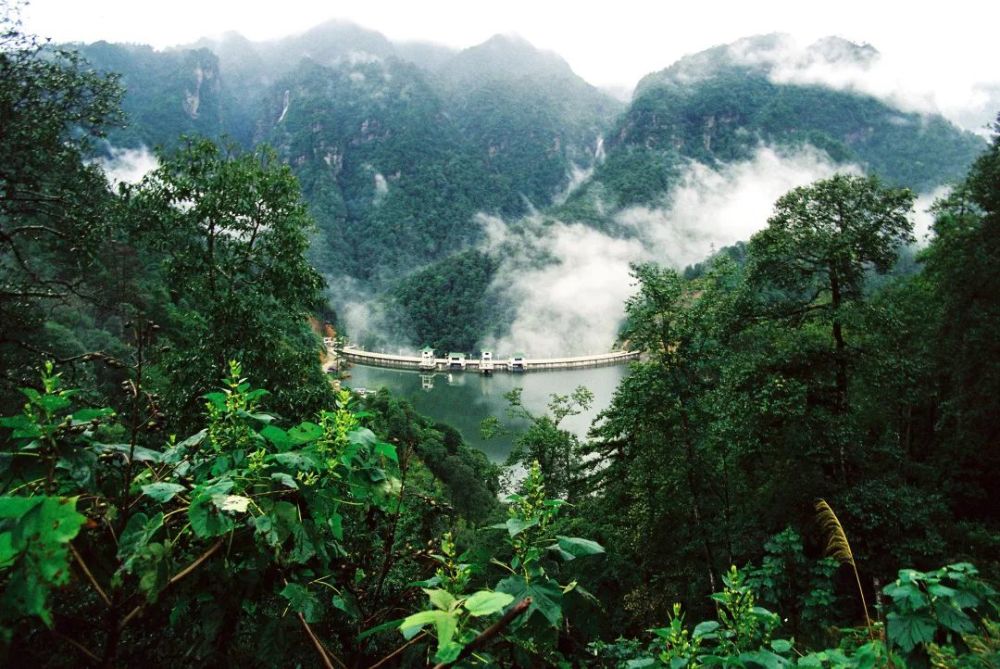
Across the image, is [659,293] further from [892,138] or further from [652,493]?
[892,138]

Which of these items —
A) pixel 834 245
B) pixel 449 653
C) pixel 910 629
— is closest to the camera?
pixel 449 653

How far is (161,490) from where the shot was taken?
123 centimetres

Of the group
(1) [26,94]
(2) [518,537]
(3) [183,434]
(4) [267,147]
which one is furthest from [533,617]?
(4) [267,147]

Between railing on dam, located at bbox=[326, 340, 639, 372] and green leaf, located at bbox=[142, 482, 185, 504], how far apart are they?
217ft

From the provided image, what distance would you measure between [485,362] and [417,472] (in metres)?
60.9

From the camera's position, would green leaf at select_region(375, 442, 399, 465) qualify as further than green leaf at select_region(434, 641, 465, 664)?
Yes

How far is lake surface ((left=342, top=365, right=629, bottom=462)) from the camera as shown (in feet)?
142

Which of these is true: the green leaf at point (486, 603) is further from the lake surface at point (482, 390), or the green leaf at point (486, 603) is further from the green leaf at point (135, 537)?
the lake surface at point (482, 390)

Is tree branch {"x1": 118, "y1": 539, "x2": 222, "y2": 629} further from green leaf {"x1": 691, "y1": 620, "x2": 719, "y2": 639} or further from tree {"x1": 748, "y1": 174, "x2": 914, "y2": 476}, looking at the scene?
tree {"x1": 748, "y1": 174, "x2": 914, "y2": 476}

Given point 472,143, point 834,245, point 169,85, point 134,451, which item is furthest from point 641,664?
point 472,143

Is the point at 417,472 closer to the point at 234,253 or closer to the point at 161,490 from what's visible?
the point at 234,253

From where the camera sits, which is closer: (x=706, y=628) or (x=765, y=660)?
(x=765, y=660)

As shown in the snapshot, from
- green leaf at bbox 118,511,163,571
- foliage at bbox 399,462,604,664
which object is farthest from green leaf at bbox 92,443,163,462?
foliage at bbox 399,462,604,664

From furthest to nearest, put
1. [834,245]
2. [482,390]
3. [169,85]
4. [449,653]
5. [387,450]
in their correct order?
[169,85] < [482,390] < [834,245] < [387,450] < [449,653]
